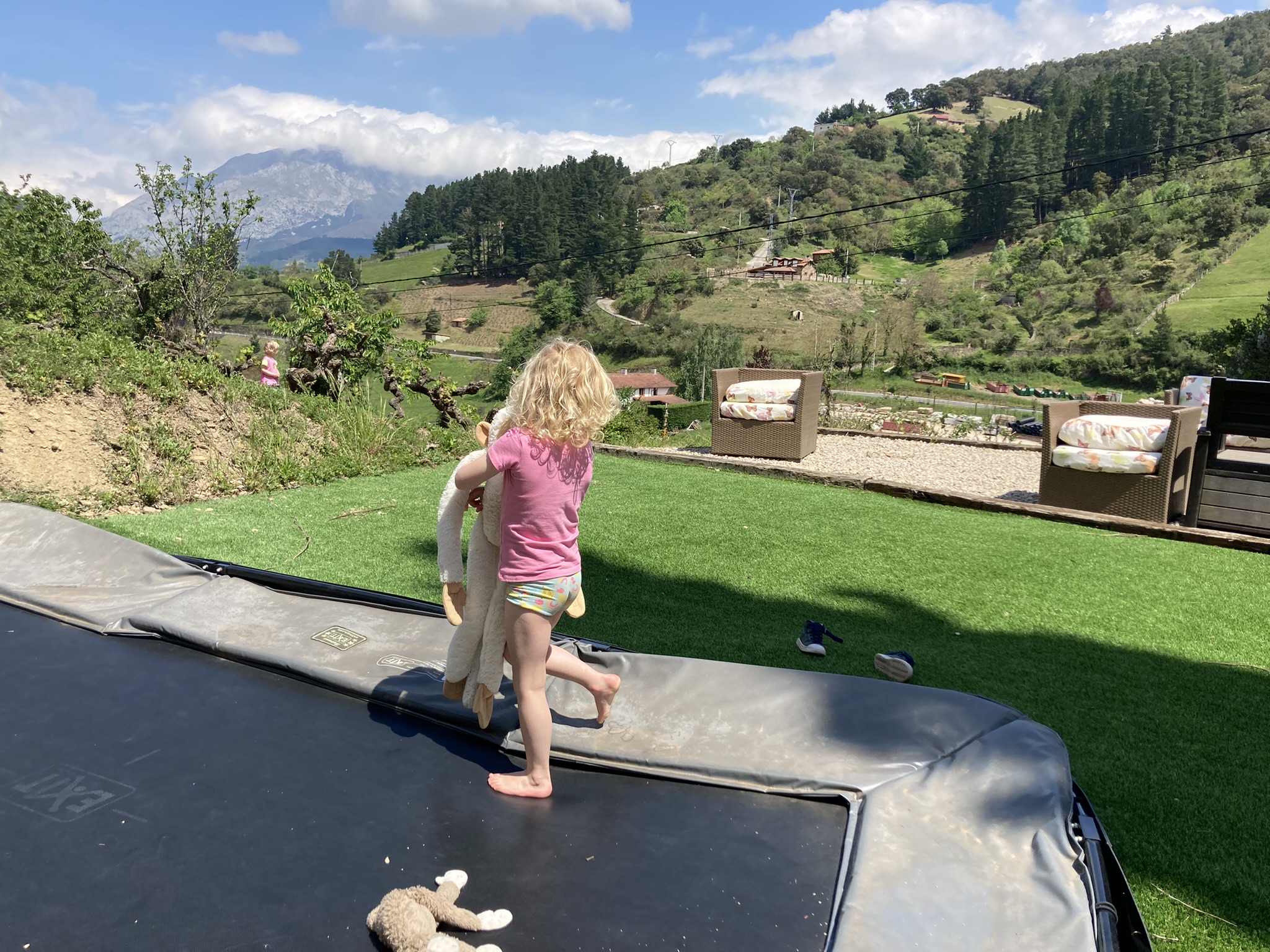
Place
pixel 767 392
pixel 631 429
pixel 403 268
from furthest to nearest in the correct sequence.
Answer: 1. pixel 403 268
2. pixel 631 429
3. pixel 767 392

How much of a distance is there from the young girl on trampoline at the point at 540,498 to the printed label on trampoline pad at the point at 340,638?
971 mm

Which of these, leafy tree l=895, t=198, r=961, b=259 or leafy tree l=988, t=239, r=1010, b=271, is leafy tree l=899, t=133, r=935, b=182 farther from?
leafy tree l=988, t=239, r=1010, b=271

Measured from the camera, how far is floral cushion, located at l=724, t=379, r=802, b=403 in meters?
8.81

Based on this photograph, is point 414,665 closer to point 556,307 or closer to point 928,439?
point 928,439

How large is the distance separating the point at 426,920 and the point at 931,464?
842 cm

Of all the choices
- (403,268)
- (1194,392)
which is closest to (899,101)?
(403,268)

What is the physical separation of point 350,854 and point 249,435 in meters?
5.13

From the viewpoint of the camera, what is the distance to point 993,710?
2.08 meters

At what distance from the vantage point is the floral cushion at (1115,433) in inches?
221

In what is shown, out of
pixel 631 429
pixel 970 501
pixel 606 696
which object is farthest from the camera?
pixel 631 429

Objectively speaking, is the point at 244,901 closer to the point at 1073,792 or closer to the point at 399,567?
the point at 1073,792

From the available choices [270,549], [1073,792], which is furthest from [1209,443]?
[270,549]

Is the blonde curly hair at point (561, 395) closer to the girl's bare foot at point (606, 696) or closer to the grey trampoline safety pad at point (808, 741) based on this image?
the girl's bare foot at point (606, 696)

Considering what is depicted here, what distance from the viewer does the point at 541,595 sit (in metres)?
1.85
